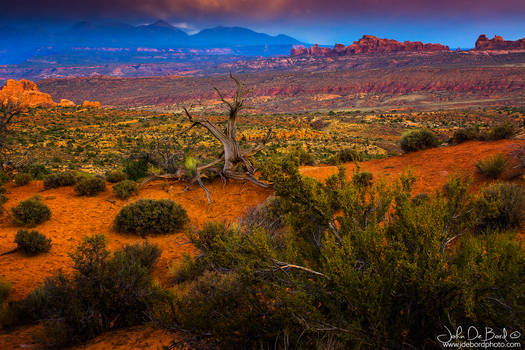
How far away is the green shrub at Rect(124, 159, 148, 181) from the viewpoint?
12500 millimetres

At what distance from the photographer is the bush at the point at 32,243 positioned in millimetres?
6270

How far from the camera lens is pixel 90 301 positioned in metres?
3.62

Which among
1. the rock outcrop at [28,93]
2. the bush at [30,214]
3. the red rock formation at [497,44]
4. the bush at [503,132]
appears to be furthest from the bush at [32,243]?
the red rock formation at [497,44]

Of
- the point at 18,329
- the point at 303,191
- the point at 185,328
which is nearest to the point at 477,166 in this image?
the point at 303,191

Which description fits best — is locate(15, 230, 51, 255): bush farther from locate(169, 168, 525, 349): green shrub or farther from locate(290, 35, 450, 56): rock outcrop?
locate(290, 35, 450, 56): rock outcrop

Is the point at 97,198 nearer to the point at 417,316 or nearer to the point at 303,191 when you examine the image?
the point at 303,191

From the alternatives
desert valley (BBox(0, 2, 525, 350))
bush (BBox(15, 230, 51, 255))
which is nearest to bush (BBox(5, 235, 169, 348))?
desert valley (BBox(0, 2, 525, 350))

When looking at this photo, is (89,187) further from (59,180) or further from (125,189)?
(59,180)

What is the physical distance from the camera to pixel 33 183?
38.2 ft

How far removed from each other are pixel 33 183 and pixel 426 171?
627 inches

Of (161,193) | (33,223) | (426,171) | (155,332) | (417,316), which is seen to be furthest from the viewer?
(161,193)

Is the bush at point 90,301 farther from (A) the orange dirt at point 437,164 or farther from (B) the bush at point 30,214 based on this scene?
(A) the orange dirt at point 437,164

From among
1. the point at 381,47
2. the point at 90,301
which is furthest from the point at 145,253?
the point at 381,47
